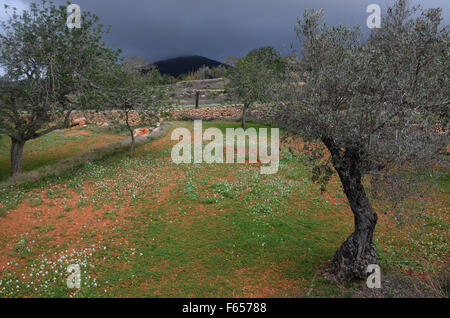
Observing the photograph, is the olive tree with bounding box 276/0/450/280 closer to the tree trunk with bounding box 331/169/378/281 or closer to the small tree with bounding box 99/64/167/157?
the tree trunk with bounding box 331/169/378/281

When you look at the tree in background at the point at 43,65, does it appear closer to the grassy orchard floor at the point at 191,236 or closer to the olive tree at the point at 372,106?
the grassy orchard floor at the point at 191,236

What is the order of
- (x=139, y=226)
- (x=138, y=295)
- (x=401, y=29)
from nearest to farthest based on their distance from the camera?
(x=138, y=295), (x=401, y=29), (x=139, y=226)

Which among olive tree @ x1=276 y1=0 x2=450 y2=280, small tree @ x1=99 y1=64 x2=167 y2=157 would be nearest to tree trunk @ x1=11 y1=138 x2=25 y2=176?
small tree @ x1=99 y1=64 x2=167 y2=157

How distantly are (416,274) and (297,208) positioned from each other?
5.95 meters

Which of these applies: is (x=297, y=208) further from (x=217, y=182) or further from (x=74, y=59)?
(x=74, y=59)

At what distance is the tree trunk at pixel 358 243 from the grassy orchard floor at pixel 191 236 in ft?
1.59

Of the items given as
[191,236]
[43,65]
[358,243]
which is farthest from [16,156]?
[358,243]

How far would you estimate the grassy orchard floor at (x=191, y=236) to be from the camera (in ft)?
29.0

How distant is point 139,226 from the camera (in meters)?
12.5

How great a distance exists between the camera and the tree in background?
16.7m

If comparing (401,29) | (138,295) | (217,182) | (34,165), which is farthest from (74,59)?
(401,29)

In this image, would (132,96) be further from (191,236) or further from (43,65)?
(191,236)

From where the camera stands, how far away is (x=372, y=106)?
24.1 feet

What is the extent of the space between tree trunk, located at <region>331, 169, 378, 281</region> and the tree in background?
15932 mm
